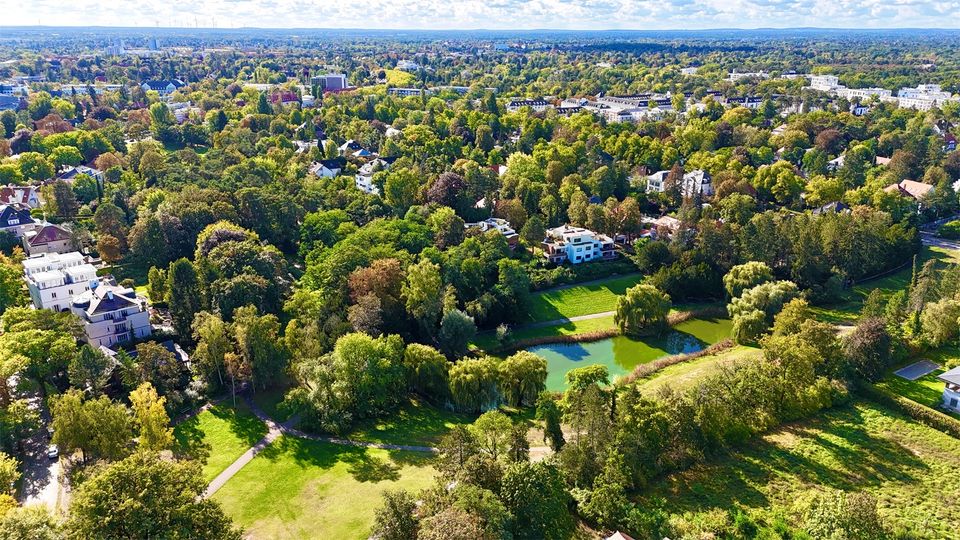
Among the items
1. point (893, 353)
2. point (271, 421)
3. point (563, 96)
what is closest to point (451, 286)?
point (271, 421)

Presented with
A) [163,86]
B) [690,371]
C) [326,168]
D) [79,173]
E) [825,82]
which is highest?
[825,82]

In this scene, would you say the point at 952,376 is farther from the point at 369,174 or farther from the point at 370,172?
the point at 370,172

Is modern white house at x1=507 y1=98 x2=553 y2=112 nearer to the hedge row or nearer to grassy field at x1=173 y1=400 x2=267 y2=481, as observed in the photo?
the hedge row

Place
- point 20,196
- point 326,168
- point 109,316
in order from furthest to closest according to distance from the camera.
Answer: point 326,168
point 20,196
point 109,316

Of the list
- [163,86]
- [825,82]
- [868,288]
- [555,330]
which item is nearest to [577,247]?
[555,330]

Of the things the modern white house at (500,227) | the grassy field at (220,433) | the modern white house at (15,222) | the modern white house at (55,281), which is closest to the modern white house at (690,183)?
the modern white house at (500,227)

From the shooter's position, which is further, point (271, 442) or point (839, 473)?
point (271, 442)
